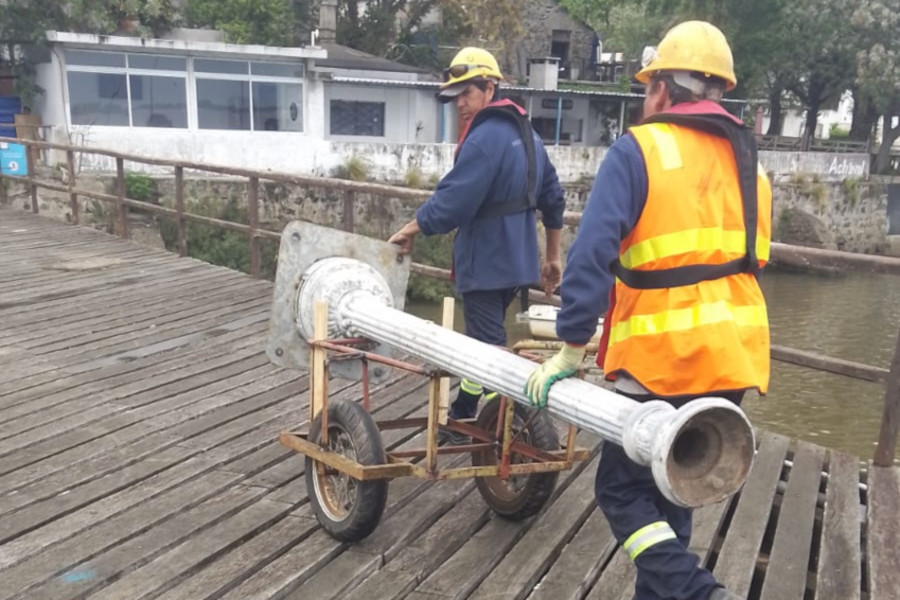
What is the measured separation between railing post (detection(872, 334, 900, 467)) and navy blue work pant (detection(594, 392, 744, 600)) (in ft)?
5.00

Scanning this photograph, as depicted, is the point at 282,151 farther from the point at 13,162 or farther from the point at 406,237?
the point at 406,237

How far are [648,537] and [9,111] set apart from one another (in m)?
19.7

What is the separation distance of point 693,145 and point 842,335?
53.6ft

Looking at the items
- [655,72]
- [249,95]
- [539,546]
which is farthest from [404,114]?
[655,72]

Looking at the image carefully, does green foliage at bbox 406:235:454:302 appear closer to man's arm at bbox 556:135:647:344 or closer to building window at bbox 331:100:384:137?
building window at bbox 331:100:384:137

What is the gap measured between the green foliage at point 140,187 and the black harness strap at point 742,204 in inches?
601

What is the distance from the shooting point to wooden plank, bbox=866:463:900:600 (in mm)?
2660

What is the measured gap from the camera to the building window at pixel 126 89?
1784 centimetres

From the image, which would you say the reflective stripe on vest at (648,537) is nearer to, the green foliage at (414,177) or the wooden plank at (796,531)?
the wooden plank at (796,531)

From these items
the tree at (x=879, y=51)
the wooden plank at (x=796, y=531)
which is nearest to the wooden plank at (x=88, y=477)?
the wooden plank at (x=796, y=531)

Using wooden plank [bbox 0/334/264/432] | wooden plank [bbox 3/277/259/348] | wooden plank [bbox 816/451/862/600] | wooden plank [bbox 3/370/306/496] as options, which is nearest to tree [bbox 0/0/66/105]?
wooden plank [bbox 3/277/259/348]

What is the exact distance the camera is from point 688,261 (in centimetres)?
213

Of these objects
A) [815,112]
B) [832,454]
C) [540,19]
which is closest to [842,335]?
[832,454]

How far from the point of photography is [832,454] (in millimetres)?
3734
